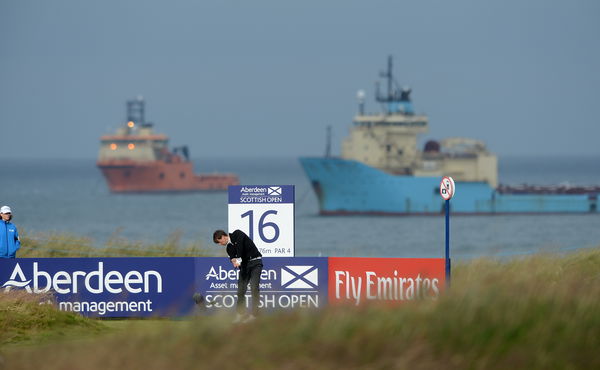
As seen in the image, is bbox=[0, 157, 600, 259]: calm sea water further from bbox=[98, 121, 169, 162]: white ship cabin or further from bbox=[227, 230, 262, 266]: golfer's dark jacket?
bbox=[227, 230, 262, 266]: golfer's dark jacket

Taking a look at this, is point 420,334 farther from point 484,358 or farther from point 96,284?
point 96,284

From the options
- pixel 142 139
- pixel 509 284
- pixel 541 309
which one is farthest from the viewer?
pixel 142 139

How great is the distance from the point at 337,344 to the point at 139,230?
68.8 metres

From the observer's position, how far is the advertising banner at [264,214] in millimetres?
18344

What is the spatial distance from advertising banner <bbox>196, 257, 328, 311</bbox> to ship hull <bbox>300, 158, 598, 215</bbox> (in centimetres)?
5970

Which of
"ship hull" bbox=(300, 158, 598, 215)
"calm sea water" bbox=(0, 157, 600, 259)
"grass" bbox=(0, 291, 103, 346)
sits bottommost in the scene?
"calm sea water" bbox=(0, 157, 600, 259)

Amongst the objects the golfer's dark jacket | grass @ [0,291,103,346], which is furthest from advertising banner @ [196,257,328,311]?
the golfer's dark jacket

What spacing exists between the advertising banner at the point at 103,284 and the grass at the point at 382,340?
5.25 meters

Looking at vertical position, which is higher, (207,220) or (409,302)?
(409,302)

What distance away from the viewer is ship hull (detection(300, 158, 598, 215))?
261ft

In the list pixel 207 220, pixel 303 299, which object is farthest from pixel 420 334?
pixel 207 220

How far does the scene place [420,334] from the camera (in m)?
11.6

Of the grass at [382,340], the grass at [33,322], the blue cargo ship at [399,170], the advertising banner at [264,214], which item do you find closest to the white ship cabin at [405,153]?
the blue cargo ship at [399,170]

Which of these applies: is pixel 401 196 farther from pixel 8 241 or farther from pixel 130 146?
pixel 8 241
